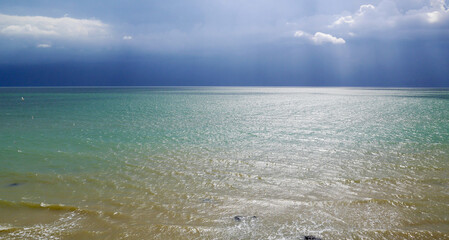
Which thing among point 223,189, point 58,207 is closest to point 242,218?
point 223,189

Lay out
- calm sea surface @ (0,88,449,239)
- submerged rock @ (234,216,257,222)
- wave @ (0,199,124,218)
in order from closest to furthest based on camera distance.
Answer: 1. calm sea surface @ (0,88,449,239)
2. submerged rock @ (234,216,257,222)
3. wave @ (0,199,124,218)

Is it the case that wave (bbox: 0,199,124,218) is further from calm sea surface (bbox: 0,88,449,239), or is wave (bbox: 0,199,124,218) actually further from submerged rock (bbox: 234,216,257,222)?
submerged rock (bbox: 234,216,257,222)

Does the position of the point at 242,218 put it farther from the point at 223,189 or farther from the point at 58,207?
the point at 58,207

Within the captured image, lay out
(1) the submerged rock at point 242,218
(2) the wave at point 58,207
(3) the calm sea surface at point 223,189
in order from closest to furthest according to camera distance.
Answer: (3) the calm sea surface at point 223,189, (1) the submerged rock at point 242,218, (2) the wave at point 58,207

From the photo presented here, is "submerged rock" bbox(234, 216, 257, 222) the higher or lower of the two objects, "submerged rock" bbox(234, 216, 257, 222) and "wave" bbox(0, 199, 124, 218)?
the higher

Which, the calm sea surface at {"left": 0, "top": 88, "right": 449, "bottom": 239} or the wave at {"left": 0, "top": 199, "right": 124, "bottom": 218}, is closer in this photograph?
the calm sea surface at {"left": 0, "top": 88, "right": 449, "bottom": 239}

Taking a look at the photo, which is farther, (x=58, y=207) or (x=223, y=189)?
(x=223, y=189)

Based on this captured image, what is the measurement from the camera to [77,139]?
21.8m

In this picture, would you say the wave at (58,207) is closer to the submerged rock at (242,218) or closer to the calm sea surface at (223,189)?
the calm sea surface at (223,189)

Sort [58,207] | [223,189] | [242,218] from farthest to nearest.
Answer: [223,189], [58,207], [242,218]

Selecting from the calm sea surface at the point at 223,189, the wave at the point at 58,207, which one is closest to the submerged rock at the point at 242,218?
the calm sea surface at the point at 223,189

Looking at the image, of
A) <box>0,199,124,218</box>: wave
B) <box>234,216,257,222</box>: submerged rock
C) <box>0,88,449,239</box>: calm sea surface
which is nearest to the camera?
<box>0,88,449,239</box>: calm sea surface

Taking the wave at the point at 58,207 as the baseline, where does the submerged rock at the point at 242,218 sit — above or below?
above

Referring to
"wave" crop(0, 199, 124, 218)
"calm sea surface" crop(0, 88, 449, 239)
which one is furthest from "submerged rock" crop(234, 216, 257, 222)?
"wave" crop(0, 199, 124, 218)
